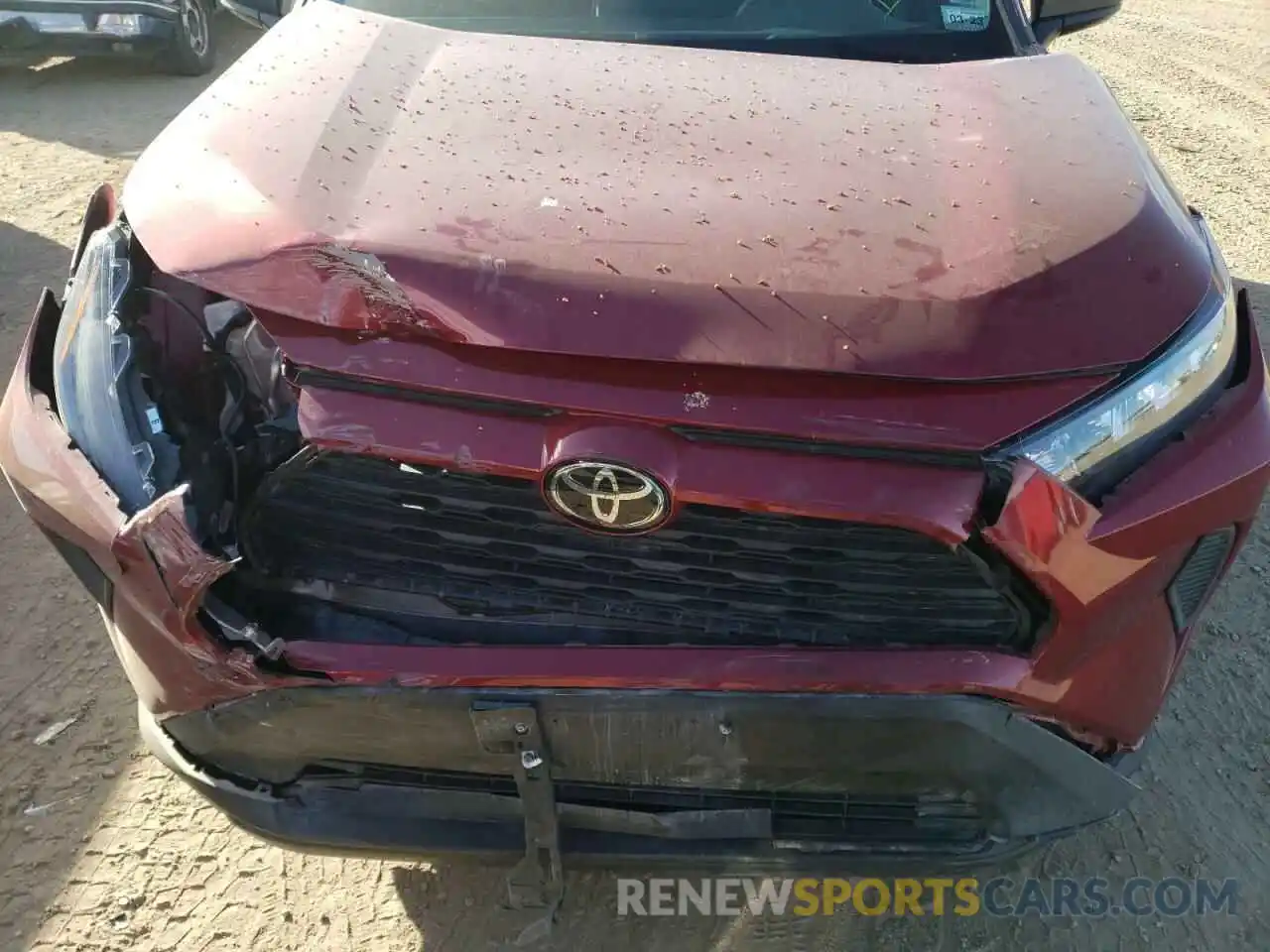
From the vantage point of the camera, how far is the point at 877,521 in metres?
1.46

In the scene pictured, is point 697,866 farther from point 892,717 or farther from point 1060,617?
point 1060,617

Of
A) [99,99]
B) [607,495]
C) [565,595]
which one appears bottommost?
[99,99]

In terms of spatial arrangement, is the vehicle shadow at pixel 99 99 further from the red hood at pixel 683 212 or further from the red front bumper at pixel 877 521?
the red front bumper at pixel 877 521

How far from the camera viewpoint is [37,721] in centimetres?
265

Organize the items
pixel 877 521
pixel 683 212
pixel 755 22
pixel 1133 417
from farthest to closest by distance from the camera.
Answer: pixel 755 22, pixel 683 212, pixel 1133 417, pixel 877 521

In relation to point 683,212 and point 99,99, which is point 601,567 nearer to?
point 683,212

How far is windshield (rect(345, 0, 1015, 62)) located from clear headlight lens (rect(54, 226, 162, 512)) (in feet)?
3.60

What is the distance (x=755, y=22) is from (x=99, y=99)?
604 centimetres

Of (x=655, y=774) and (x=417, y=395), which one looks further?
(x=655, y=774)

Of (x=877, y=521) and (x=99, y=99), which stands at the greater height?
(x=877, y=521)

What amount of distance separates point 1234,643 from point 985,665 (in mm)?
1732

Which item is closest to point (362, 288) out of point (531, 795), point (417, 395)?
point (417, 395)

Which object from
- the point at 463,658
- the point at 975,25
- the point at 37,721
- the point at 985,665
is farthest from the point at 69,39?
the point at 985,665

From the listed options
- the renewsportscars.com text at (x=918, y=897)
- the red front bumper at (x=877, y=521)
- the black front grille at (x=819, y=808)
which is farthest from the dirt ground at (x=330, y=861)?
the red front bumper at (x=877, y=521)
